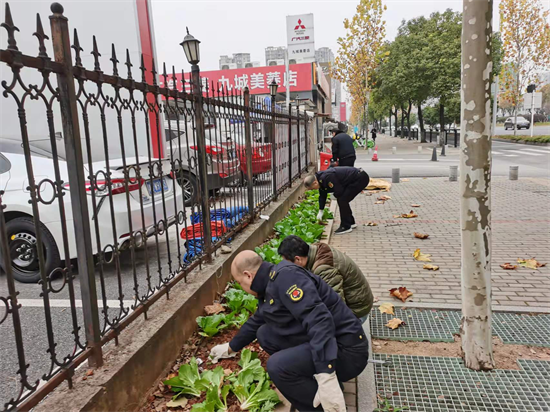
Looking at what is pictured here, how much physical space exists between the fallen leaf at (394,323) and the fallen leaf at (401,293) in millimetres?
538

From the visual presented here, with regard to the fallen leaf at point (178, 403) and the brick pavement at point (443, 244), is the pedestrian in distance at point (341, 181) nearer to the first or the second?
→ the brick pavement at point (443, 244)

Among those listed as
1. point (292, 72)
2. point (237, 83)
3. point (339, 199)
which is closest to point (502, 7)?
point (292, 72)

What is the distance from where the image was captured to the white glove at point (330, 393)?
7.29 feet

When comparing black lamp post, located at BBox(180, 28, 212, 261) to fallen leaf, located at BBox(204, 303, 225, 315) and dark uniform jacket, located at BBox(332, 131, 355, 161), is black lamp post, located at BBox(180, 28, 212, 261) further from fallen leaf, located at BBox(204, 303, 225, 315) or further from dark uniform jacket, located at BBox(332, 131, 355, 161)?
dark uniform jacket, located at BBox(332, 131, 355, 161)

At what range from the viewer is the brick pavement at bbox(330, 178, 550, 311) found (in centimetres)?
453

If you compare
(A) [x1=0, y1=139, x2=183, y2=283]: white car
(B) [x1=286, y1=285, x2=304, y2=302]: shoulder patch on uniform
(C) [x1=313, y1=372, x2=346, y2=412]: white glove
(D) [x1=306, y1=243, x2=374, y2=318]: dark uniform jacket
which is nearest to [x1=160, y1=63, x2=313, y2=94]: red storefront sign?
(A) [x1=0, y1=139, x2=183, y2=283]: white car

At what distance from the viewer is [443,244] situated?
633cm

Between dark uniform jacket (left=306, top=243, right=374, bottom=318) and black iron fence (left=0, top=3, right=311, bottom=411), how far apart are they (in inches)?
43.8

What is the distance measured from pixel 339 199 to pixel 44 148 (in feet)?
15.2

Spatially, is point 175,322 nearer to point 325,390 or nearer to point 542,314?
point 325,390

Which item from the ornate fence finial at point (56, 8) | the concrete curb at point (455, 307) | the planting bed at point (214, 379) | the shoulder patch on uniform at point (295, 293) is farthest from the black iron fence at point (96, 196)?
the concrete curb at point (455, 307)

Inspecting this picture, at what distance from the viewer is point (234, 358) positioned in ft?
10.4

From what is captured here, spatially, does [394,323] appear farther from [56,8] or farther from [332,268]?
[56,8]

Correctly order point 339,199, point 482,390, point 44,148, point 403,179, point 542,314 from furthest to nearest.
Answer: point 403,179
point 339,199
point 44,148
point 542,314
point 482,390
